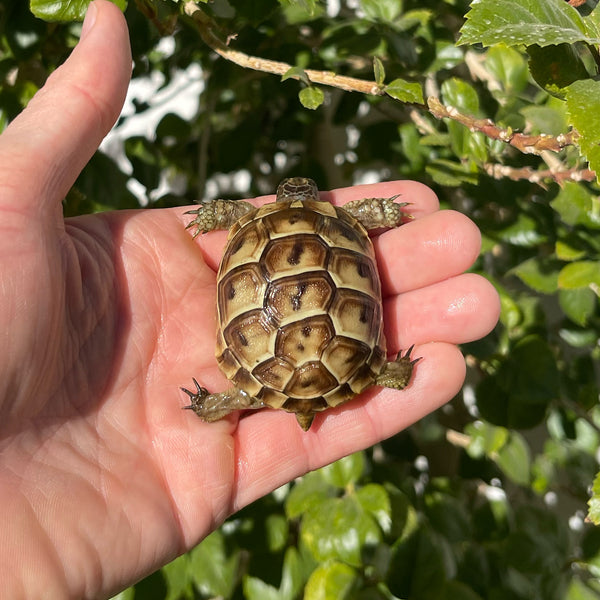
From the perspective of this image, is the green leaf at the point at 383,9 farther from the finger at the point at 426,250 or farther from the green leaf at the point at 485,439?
the green leaf at the point at 485,439

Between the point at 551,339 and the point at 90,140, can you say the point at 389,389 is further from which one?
the point at 90,140

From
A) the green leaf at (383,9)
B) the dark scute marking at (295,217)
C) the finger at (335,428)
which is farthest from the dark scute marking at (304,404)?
the green leaf at (383,9)

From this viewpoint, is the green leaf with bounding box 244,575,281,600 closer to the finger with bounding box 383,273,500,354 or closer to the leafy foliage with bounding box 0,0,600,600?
the leafy foliage with bounding box 0,0,600,600

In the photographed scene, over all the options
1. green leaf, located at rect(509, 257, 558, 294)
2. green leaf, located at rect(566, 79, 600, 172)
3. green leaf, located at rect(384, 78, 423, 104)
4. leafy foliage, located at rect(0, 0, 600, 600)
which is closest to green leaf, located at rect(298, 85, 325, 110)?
leafy foliage, located at rect(0, 0, 600, 600)

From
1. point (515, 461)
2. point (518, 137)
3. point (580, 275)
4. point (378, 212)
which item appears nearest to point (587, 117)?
point (518, 137)

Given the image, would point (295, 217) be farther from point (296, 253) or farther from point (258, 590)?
point (258, 590)

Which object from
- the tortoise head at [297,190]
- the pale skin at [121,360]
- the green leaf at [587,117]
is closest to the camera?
the green leaf at [587,117]

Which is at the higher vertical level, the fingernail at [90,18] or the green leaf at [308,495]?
the fingernail at [90,18]
